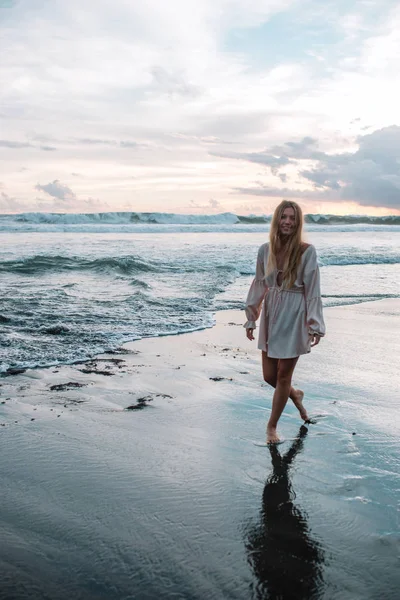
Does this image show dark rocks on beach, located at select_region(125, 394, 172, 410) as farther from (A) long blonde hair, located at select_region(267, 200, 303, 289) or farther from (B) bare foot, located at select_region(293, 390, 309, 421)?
(A) long blonde hair, located at select_region(267, 200, 303, 289)

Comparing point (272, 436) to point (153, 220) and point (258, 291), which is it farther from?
point (153, 220)

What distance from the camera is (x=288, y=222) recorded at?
4320mm

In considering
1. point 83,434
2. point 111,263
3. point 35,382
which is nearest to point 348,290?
point 111,263

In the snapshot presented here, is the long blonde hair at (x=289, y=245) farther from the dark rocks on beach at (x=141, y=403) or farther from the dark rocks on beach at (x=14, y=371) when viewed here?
the dark rocks on beach at (x=14, y=371)

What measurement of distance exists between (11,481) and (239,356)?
4222 millimetres

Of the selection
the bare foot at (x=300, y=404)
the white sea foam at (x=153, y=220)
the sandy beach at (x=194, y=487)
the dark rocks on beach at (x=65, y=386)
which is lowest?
the sandy beach at (x=194, y=487)

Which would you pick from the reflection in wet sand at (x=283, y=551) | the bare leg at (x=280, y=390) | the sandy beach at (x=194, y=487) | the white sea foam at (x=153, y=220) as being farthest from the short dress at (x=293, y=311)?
the white sea foam at (x=153, y=220)

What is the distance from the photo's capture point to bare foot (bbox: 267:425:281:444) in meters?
4.48

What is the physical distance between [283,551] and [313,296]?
77.1 inches

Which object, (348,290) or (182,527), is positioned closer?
(182,527)

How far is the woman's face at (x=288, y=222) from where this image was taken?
4.32 metres

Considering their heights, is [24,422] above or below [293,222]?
below

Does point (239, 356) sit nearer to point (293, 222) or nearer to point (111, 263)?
point (293, 222)

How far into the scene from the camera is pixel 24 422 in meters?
4.78
